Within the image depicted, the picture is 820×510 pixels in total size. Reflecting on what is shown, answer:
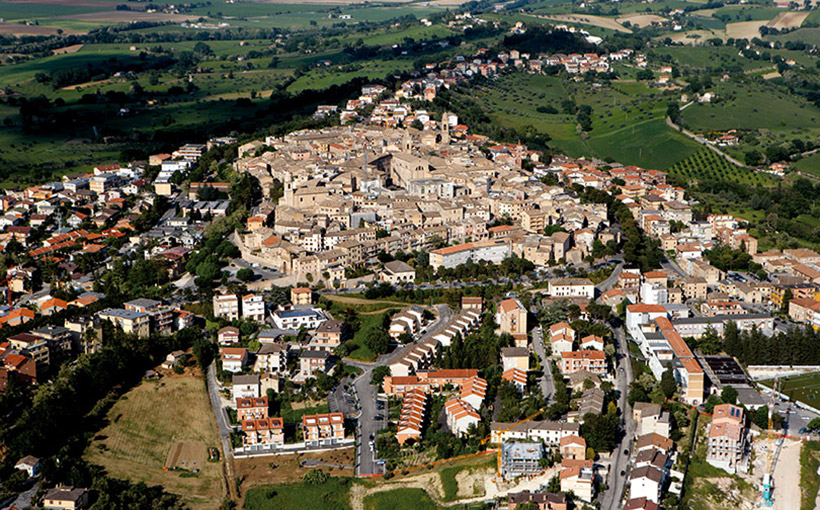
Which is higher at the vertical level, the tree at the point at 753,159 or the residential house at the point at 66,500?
the tree at the point at 753,159

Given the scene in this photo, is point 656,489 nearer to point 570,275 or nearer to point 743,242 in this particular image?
point 570,275

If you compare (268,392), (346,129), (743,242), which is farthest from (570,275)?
(346,129)

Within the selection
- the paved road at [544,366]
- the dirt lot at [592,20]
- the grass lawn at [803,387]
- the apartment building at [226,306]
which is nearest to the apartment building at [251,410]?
the apartment building at [226,306]

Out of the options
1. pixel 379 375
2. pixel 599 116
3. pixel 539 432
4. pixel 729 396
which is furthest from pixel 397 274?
pixel 599 116

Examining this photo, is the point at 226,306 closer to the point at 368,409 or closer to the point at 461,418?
the point at 368,409

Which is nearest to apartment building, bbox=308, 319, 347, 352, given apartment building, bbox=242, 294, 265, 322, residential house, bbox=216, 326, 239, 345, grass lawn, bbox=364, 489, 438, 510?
residential house, bbox=216, 326, 239, 345

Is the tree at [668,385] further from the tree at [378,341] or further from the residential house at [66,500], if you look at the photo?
the residential house at [66,500]
